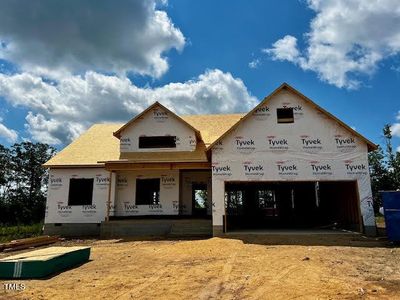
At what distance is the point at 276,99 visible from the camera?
16594 mm

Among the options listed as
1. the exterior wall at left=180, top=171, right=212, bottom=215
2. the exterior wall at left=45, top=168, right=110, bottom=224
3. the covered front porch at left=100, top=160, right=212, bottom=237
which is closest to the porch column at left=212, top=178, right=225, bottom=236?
the covered front porch at left=100, top=160, right=212, bottom=237

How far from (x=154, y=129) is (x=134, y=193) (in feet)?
12.6

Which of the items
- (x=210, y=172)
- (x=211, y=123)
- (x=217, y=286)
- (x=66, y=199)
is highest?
(x=211, y=123)

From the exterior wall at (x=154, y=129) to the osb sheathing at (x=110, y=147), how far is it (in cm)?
69

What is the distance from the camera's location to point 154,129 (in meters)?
19.7

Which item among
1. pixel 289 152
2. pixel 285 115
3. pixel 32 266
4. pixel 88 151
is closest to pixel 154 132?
pixel 88 151

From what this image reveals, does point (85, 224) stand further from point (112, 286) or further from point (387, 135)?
point (387, 135)

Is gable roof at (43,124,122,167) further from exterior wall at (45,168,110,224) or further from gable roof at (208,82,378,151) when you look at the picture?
gable roof at (208,82,378,151)

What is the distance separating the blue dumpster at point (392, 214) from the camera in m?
12.3

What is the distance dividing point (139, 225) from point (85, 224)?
3.81 m

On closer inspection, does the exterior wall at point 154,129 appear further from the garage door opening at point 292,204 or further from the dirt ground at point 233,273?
the dirt ground at point 233,273

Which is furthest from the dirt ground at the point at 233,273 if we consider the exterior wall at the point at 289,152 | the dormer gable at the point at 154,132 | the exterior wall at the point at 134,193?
Answer: the dormer gable at the point at 154,132

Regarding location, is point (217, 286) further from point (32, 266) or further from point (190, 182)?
point (190, 182)

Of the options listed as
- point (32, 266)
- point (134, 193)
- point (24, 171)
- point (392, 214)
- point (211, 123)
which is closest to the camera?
point (32, 266)
